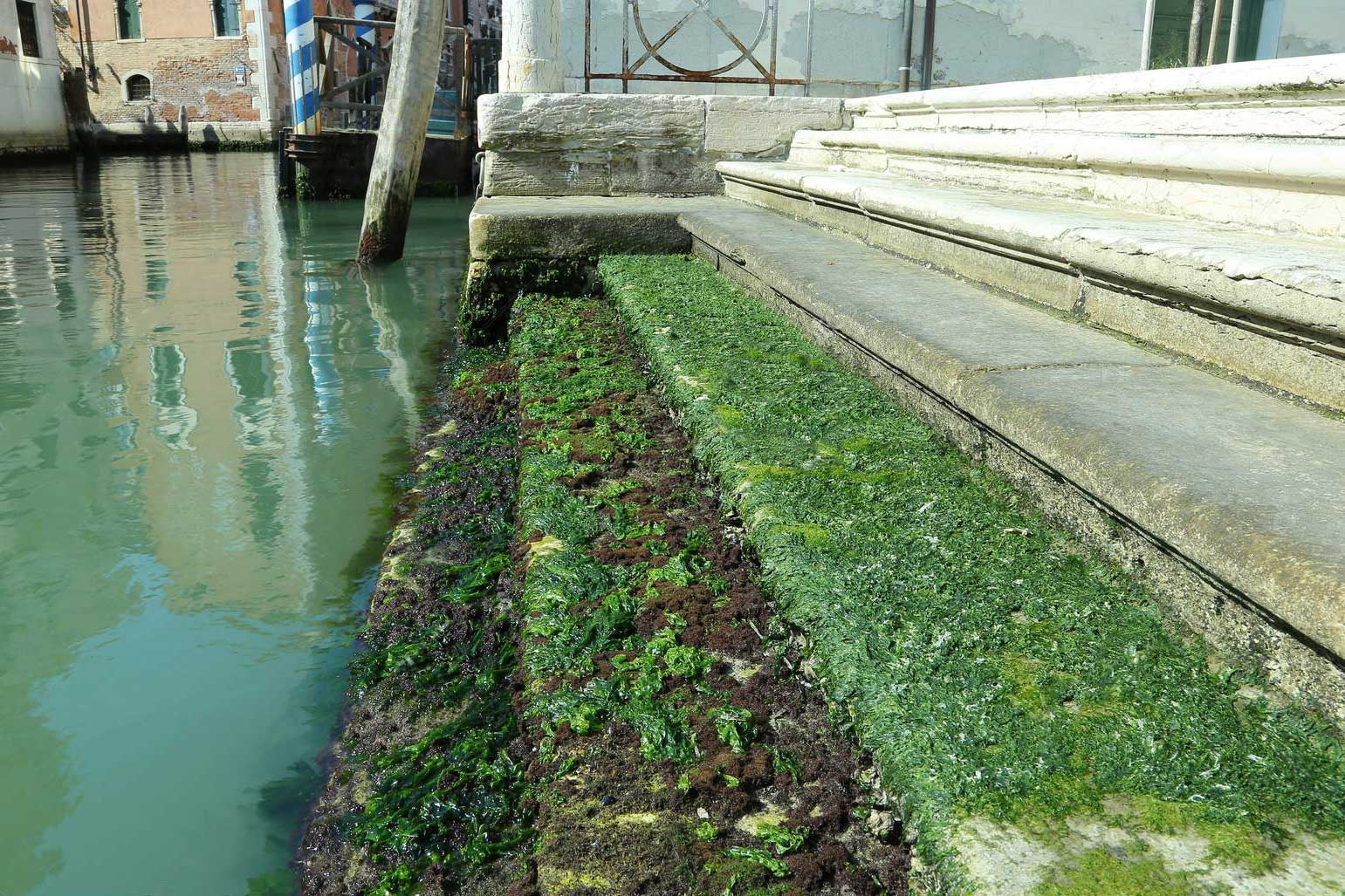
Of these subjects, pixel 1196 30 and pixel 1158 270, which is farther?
pixel 1196 30

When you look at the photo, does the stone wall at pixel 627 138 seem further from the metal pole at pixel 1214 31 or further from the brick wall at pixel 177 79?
the brick wall at pixel 177 79

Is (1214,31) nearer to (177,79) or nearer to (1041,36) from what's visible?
(1041,36)

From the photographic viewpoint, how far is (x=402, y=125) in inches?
308

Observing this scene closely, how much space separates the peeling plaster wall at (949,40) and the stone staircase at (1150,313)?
3.84 metres

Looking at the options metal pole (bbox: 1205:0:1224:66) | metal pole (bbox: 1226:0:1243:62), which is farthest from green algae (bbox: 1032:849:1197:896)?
metal pole (bbox: 1226:0:1243:62)

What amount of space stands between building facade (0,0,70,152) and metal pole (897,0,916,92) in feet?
72.8

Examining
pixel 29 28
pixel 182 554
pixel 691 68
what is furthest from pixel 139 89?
pixel 182 554

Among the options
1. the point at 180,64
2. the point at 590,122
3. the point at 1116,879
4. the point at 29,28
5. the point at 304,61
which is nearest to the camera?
the point at 1116,879

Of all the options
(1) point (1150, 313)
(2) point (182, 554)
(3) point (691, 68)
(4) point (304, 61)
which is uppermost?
(4) point (304, 61)

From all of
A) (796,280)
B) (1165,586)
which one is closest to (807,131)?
(796,280)

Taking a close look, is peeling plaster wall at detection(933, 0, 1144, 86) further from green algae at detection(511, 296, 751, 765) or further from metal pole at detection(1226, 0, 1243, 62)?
green algae at detection(511, 296, 751, 765)

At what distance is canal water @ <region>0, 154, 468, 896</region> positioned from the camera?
1.83m

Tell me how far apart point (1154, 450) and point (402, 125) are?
24.0 feet

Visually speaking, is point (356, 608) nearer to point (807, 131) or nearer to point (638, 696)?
point (638, 696)
